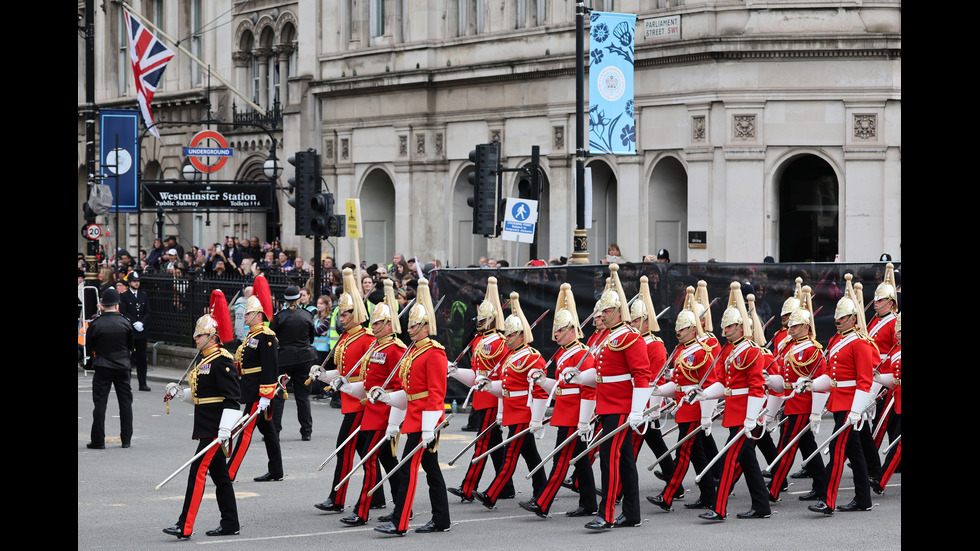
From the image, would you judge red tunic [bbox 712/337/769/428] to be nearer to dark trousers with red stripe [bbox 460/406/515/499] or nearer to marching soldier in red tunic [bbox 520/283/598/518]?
marching soldier in red tunic [bbox 520/283/598/518]

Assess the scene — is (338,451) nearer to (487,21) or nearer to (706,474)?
(706,474)

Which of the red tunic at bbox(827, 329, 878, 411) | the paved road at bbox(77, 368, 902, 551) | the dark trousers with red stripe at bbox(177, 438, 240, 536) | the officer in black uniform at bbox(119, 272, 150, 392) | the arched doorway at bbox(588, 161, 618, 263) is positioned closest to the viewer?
the paved road at bbox(77, 368, 902, 551)

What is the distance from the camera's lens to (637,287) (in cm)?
→ 1931

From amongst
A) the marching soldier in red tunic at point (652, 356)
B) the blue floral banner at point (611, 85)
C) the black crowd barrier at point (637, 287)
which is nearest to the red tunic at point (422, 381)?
the marching soldier in red tunic at point (652, 356)

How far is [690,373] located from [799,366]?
0.91 meters

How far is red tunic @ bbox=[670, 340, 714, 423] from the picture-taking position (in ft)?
40.3

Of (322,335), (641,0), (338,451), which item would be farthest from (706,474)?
(641,0)

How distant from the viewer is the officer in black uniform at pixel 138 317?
22.2 m

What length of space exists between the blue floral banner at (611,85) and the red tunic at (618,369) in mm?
11143

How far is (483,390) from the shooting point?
12.6 metres

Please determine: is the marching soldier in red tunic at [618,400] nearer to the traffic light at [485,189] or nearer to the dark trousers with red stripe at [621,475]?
the dark trousers with red stripe at [621,475]

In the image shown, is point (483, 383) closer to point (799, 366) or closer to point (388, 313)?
point (388, 313)

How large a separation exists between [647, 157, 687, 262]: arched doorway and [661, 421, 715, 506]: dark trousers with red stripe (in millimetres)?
17132

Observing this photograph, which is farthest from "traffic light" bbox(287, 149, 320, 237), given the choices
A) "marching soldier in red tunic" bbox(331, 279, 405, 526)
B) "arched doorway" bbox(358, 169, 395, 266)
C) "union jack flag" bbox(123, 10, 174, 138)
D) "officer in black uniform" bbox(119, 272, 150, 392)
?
"arched doorway" bbox(358, 169, 395, 266)
